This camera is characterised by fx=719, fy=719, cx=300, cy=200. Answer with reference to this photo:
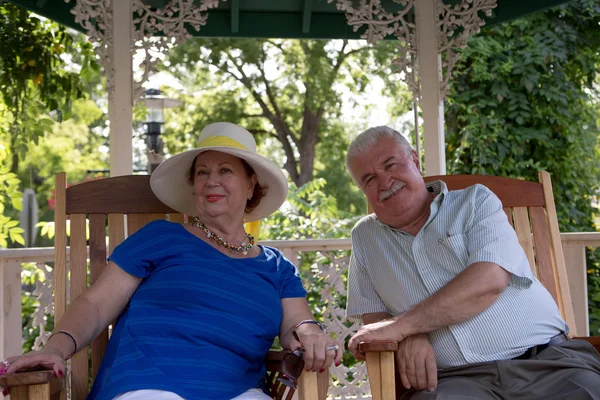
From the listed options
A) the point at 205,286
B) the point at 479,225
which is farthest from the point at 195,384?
the point at 479,225

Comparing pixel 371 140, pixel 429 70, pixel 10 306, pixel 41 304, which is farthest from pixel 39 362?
pixel 429 70

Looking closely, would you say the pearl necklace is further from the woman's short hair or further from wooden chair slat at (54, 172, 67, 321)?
wooden chair slat at (54, 172, 67, 321)

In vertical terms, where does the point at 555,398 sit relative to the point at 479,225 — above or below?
below

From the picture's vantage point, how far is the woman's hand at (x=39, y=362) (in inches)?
76.1

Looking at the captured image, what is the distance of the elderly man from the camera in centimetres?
Result: 231

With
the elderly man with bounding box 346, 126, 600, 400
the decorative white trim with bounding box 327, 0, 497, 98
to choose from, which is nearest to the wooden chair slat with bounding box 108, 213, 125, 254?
the elderly man with bounding box 346, 126, 600, 400

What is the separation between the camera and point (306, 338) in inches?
86.8

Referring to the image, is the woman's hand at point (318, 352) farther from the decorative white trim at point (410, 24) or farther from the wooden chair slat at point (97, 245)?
the decorative white trim at point (410, 24)

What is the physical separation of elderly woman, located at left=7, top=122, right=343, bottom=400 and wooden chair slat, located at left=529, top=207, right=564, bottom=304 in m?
1.08

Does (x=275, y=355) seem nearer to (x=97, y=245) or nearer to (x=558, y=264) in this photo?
(x=97, y=245)

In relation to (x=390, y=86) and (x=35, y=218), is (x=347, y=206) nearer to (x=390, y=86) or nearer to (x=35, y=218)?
(x=390, y=86)

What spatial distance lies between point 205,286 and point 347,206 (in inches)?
539

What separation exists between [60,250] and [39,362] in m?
0.72

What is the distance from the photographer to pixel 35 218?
16.3 meters
